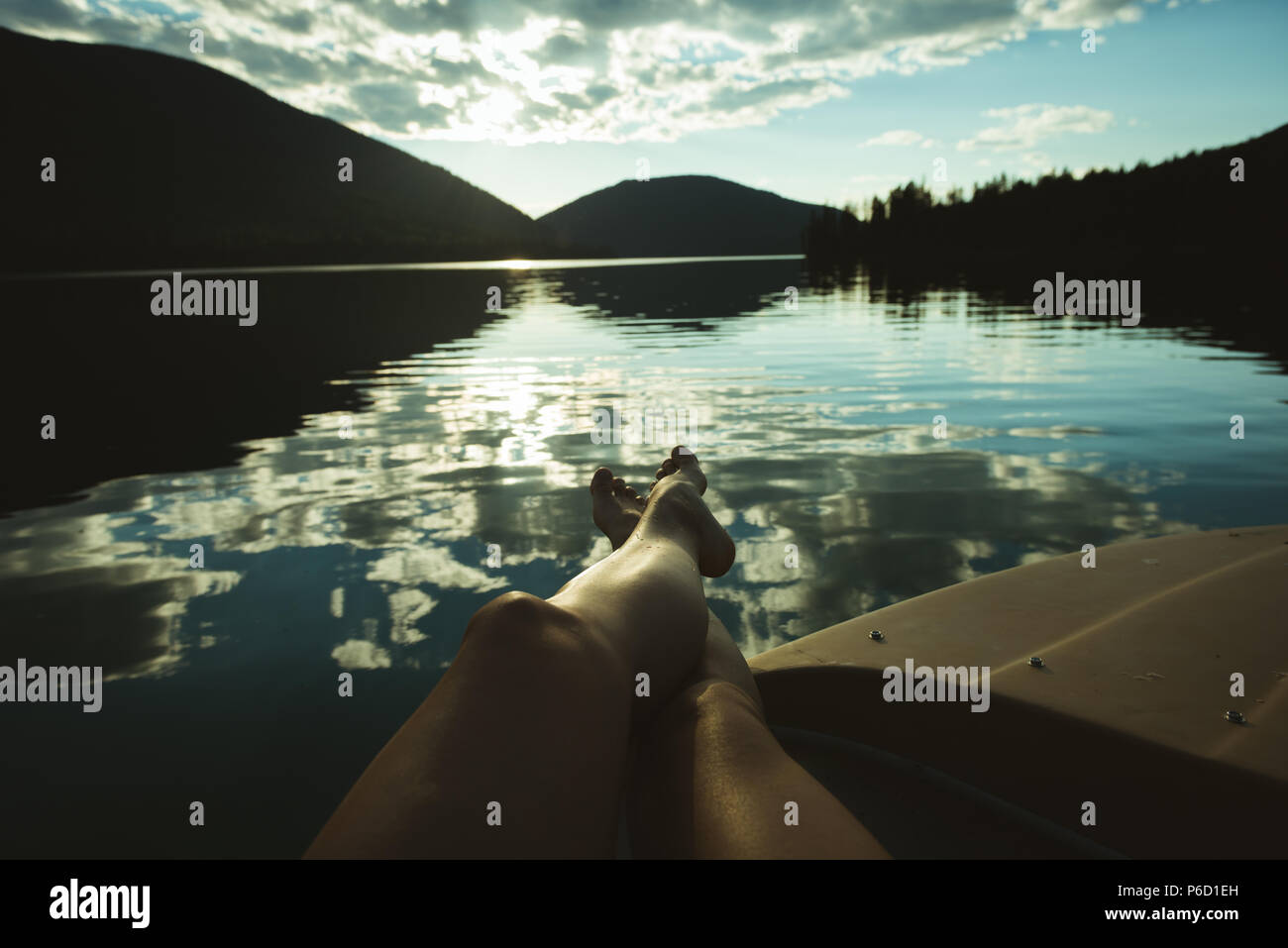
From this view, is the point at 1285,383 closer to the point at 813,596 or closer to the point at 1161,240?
the point at 813,596

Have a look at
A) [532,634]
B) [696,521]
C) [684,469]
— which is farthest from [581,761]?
[684,469]

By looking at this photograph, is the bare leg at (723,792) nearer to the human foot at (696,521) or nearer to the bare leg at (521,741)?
the bare leg at (521,741)

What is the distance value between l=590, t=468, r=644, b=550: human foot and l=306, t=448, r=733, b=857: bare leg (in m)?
1.74

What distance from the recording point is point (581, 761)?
4.58 ft

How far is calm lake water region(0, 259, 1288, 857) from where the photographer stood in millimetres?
2543

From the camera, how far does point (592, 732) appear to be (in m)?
1.46

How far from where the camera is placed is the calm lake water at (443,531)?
254cm

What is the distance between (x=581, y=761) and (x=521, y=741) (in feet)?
0.48

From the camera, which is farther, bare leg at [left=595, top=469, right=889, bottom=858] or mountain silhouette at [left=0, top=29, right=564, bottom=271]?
mountain silhouette at [left=0, top=29, right=564, bottom=271]

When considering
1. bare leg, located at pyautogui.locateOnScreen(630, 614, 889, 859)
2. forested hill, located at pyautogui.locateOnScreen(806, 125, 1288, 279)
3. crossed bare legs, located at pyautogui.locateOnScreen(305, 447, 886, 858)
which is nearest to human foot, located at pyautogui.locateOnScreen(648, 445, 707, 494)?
crossed bare legs, located at pyautogui.locateOnScreen(305, 447, 886, 858)

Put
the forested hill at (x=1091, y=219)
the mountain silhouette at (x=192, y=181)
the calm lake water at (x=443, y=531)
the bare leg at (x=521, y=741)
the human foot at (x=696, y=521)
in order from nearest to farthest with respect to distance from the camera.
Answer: the bare leg at (x=521, y=741) < the calm lake water at (x=443, y=531) < the human foot at (x=696, y=521) < the forested hill at (x=1091, y=219) < the mountain silhouette at (x=192, y=181)

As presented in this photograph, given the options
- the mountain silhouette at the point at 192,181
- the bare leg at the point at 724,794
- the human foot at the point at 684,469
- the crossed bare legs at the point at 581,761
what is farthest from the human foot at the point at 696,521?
the mountain silhouette at the point at 192,181

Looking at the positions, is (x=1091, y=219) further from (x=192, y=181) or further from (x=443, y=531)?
(x=192, y=181)

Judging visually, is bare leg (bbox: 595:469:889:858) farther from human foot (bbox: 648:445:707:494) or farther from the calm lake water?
human foot (bbox: 648:445:707:494)
